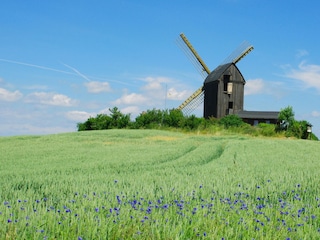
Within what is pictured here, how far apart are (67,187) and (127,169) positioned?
4051 mm

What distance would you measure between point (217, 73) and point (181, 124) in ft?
37.8

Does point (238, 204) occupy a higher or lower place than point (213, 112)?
lower

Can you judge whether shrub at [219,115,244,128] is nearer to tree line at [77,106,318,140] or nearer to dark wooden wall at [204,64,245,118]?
tree line at [77,106,318,140]

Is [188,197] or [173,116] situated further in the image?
[173,116]

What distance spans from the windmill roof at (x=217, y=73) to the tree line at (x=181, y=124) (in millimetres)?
5698

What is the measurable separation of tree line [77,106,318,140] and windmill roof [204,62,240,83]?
5.70m

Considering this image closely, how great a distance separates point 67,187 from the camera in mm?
7023

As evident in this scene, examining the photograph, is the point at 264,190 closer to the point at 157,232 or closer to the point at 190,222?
the point at 190,222

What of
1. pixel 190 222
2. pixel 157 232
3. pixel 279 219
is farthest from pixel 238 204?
pixel 157 232

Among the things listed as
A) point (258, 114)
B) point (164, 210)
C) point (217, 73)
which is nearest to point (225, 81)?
point (217, 73)

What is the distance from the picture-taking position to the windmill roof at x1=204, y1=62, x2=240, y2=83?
48931mm

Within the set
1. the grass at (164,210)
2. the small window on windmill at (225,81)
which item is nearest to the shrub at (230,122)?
the small window on windmill at (225,81)

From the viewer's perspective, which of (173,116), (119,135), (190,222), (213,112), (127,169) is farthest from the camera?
(213,112)

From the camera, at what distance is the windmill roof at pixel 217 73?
48.9 meters
